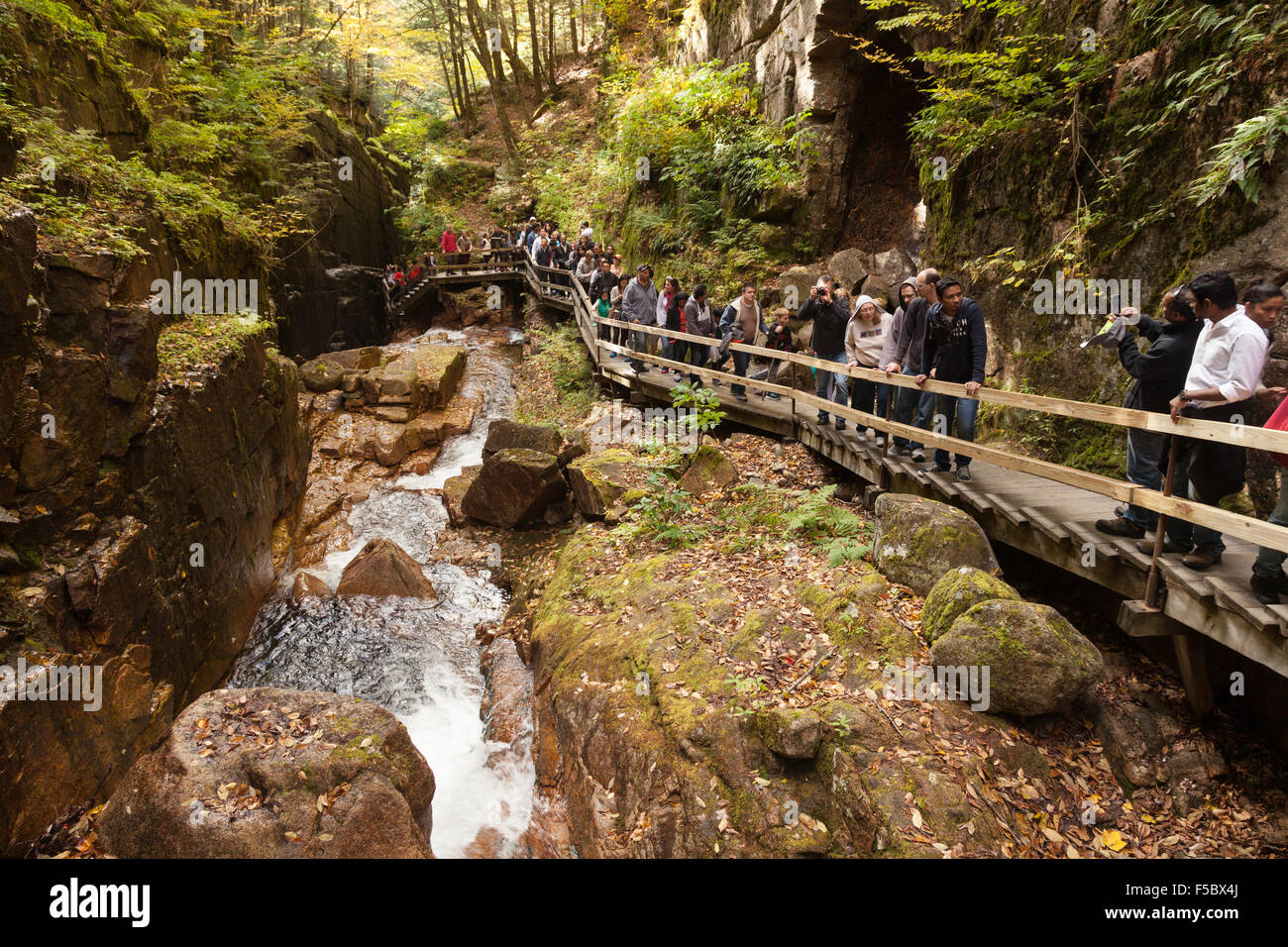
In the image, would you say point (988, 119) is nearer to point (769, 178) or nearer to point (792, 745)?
point (769, 178)

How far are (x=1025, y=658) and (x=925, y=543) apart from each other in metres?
1.62

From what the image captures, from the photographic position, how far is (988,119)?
891 cm

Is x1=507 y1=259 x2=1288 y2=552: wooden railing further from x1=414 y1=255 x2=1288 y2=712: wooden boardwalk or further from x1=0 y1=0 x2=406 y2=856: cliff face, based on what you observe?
x1=0 y1=0 x2=406 y2=856: cliff face

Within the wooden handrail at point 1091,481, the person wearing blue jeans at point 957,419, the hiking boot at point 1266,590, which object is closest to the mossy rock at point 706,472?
the wooden handrail at point 1091,481

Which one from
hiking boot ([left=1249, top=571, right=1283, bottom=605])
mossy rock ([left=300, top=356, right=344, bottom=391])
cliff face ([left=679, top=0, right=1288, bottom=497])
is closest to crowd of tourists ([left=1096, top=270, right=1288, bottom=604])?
hiking boot ([left=1249, top=571, right=1283, bottom=605])

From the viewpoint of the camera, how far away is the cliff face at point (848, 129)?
13695 millimetres

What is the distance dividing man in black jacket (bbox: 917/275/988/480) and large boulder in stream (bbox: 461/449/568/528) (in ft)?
21.1

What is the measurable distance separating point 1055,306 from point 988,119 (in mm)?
3028

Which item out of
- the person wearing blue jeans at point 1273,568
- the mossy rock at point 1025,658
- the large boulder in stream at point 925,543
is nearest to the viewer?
the person wearing blue jeans at point 1273,568

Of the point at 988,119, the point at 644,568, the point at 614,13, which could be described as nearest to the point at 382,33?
the point at 614,13

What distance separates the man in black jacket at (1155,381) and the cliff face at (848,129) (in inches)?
374

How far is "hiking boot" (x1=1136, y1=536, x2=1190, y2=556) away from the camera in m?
4.65

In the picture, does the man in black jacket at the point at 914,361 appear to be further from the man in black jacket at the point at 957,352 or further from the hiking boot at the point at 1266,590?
the hiking boot at the point at 1266,590

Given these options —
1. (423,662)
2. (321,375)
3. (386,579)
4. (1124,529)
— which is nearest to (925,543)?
(1124,529)
